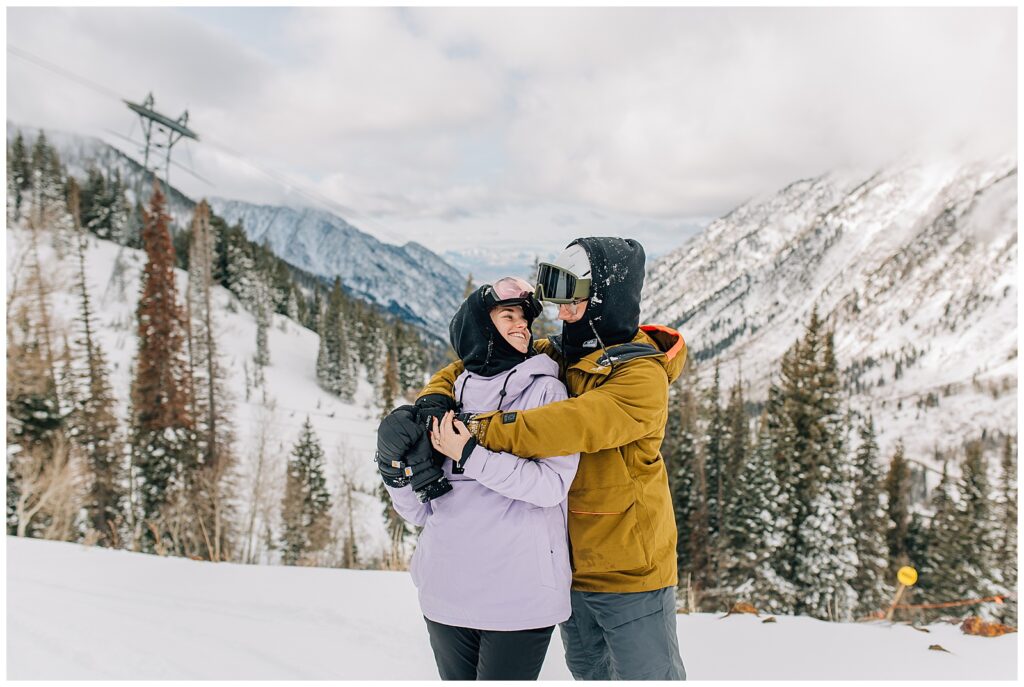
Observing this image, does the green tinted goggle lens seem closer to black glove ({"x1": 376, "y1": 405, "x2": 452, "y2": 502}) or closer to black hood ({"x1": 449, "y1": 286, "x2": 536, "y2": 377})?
black hood ({"x1": 449, "y1": 286, "x2": 536, "y2": 377})

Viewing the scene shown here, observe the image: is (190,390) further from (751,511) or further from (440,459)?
(440,459)

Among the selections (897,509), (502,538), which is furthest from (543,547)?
(897,509)

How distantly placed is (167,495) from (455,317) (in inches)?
1229

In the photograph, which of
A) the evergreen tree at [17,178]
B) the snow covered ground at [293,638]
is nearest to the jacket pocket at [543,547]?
the snow covered ground at [293,638]

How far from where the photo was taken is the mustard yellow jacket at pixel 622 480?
294 centimetres

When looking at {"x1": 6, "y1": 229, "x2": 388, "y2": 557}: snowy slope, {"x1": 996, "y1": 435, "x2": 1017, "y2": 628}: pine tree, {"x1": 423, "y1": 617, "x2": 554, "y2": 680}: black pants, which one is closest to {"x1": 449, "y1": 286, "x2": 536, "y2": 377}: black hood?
{"x1": 423, "y1": 617, "x2": 554, "y2": 680}: black pants

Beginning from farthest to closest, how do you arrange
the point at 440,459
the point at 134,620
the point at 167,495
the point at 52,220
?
the point at 52,220 < the point at 167,495 < the point at 134,620 < the point at 440,459

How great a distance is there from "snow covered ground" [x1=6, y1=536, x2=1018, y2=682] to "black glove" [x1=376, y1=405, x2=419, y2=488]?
2234 millimetres

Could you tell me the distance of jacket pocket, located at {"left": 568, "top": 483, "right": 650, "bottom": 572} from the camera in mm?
3066

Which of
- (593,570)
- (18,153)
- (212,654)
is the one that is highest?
(18,153)

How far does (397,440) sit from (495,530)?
61cm

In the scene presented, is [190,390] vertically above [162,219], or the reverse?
[162,219]

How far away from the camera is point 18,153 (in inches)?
2657

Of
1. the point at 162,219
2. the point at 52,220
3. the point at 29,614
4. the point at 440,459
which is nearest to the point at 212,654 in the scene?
the point at 29,614
